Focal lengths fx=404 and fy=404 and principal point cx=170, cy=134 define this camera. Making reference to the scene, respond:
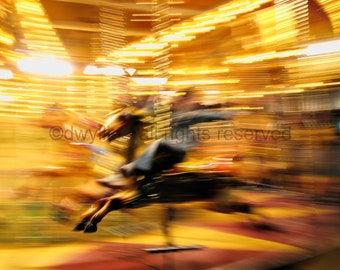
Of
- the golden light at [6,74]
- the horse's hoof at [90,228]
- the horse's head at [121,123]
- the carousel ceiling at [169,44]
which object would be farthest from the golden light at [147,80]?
the horse's hoof at [90,228]

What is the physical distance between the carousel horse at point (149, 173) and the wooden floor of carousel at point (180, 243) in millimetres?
124

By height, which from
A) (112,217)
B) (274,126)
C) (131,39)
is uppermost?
(131,39)

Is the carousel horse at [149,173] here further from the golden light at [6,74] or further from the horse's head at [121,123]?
the golden light at [6,74]

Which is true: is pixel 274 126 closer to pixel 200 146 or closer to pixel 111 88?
pixel 200 146

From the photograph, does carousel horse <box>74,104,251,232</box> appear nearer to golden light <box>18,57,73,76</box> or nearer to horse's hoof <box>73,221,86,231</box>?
horse's hoof <box>73,221,86,231</box>

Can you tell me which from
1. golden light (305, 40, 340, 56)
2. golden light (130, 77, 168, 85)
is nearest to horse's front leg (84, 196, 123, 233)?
golden light (130, 77, 168, 85)

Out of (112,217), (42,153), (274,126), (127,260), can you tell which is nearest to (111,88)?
(42,153)

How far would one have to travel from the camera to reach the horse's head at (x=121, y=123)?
8.02 ft

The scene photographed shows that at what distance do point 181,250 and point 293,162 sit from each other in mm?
1307

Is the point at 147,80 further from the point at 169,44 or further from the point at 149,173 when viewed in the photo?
the point at 149,173

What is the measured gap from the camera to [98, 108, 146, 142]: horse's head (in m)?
2.45

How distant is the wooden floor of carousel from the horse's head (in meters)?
0.51

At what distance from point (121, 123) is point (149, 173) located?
0.35 metres

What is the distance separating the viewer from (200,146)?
2.71m
